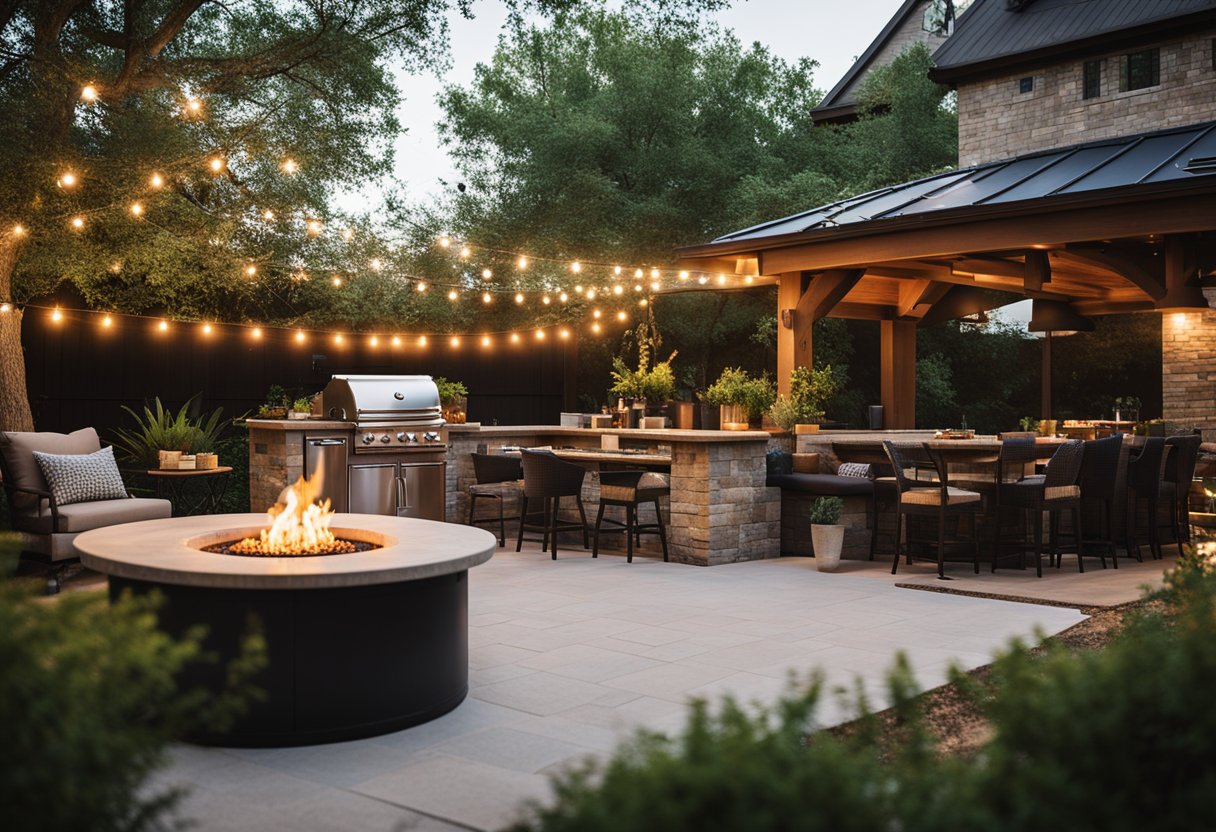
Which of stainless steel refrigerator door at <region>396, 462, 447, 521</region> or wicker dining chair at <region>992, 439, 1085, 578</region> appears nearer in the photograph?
wicker dining chair at <region>992, 439, 1085, 578</region>

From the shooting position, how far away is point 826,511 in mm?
7930

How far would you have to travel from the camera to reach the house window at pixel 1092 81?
1480 cm

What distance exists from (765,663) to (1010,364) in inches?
653

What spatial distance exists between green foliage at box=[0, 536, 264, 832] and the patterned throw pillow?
18.3ft

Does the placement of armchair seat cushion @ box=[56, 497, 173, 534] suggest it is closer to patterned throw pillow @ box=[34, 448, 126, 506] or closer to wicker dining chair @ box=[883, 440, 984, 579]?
patterned throw pillow @ box=[34, 448, 126, 506]

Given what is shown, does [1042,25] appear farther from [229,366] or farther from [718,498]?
[229,366]

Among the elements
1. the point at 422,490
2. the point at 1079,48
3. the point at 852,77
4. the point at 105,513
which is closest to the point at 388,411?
the point at 422,490

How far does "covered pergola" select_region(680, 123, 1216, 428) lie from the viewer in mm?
8922

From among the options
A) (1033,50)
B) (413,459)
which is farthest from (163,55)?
(1033,50)

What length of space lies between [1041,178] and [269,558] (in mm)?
8883

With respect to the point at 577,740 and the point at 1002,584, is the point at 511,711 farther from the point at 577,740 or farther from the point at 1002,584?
the point at 1002,584

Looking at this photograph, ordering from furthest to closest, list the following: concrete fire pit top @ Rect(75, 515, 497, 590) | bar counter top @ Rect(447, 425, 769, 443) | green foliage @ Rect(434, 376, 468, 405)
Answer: green foliage @ Rect(434, 376, 468, 405) < bar counter top @ Rect(447, 425, 769, 443) < concrete fire pit top @ Rect(75, 515, 497, 590)

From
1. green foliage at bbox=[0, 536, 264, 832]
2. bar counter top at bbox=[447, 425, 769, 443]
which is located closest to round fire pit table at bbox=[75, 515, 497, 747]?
green foliage at bbox=[0, 536, 264, 832]

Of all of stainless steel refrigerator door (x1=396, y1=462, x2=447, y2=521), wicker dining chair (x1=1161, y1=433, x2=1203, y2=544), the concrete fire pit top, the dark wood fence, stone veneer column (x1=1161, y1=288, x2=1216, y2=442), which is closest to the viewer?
the concrete fire pit top
